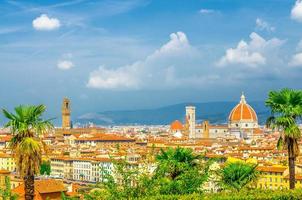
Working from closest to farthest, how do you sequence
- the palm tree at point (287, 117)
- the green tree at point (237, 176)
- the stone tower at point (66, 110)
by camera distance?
the palm tree at point (287, 117) → the green tree at point (237, 176) → the stone tower at point (66, 110)

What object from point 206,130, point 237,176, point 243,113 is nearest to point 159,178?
point 237,176

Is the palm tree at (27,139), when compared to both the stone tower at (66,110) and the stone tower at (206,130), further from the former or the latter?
the stone tower at (66,110)

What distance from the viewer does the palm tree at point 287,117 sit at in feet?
56.9

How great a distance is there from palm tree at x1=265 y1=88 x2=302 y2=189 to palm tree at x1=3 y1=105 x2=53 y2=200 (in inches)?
265

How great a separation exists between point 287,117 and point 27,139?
24.8 ft

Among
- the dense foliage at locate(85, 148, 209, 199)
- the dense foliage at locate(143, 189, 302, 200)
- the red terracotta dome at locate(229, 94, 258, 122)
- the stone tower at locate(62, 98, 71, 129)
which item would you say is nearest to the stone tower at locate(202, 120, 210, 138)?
the red terracotta dome at locate(229, 94, 258, 122)

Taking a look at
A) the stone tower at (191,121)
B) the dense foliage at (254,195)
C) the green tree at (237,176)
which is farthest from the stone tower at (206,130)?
the dense foliage at (254,195)

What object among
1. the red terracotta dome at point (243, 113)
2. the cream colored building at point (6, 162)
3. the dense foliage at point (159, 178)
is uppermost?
the red terracotta dome at point (243, 113)

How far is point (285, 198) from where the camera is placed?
1448cm

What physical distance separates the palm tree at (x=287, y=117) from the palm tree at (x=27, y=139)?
674 centimetres

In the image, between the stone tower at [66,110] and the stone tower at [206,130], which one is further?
the stone tower at [66,110]

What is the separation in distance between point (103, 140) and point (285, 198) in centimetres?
11753

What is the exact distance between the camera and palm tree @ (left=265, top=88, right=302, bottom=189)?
1734cm

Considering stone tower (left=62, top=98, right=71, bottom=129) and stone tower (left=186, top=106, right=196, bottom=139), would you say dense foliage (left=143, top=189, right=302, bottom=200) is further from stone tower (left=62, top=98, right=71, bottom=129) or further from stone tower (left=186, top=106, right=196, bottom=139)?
stone tower (left=62, top=98, right=71, bottom=129)
